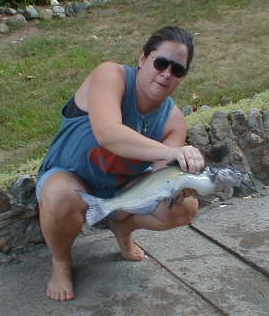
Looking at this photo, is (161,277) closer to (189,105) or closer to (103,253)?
(103,253)

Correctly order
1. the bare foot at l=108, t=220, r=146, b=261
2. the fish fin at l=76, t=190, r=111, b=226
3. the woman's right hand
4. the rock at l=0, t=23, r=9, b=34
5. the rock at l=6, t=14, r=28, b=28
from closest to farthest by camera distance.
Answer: the woman's right hand
the fish fin at l=76, t=190, r=111, b=226
the bare foot at l=108, t=220, r=146, b=261
the rock at l=0, t=23, r=9, b=34
the rock at l=6, t=14, r=28, b=28

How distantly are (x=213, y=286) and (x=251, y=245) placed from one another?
1.44 feet

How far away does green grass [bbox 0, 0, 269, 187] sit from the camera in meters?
5.29

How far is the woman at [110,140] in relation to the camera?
9.43 ft

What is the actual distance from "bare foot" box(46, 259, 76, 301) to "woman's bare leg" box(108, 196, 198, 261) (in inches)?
11.4

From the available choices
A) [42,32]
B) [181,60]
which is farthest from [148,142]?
[42,32]

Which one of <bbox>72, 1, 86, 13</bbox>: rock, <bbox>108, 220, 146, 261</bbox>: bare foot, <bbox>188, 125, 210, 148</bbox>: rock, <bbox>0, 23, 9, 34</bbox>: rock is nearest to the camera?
<bbox>108, 220, 146, 261</bbox>: bare foot

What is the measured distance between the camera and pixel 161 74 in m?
2.91

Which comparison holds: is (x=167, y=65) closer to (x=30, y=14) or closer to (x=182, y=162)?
(x=182, y=162)

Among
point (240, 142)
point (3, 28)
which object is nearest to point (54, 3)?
point (3, 28)

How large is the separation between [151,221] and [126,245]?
0.28 m

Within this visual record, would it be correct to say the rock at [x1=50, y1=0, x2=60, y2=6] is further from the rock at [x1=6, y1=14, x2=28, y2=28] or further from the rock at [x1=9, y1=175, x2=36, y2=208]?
the rock at [x1=9, y1=175, x2=36, y2=208]

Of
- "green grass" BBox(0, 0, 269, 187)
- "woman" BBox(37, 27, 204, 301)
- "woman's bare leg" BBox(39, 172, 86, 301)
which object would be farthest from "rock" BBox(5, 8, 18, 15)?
"woman's bare leg" BBox(39, 172, 86, 301)

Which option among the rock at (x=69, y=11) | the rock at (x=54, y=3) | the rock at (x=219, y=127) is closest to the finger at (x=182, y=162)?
the rock at (x=219, y=127)
